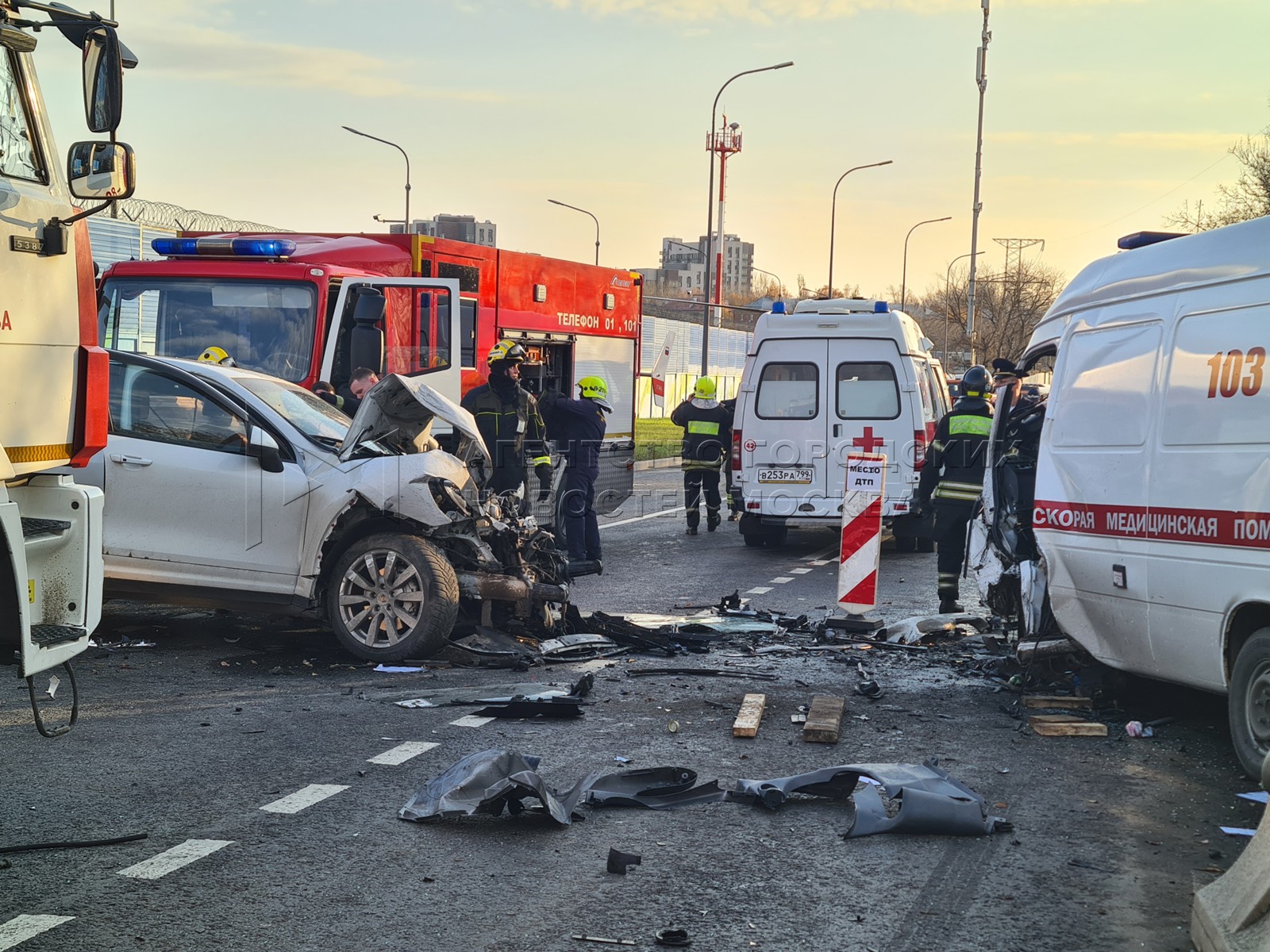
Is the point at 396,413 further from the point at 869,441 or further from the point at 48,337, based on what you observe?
the point at 869,441

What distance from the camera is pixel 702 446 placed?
17.0m

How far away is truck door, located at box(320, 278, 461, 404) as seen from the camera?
461 inches

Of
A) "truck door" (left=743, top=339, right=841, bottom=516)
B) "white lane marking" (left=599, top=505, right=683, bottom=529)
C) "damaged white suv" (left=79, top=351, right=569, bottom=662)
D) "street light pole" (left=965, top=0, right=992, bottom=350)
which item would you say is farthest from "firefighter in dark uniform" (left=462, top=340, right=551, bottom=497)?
"street light pole" (left=965, top=0, right=992, bottom=350)

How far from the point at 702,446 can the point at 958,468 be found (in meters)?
6.17

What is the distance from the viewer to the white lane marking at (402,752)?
19.6 ft

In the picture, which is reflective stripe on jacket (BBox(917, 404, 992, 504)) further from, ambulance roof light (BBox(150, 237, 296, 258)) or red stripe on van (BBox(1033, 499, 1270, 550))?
ambulance roof light (BBox(150, 237, 296, 258))

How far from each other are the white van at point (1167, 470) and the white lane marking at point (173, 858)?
4.13 metres

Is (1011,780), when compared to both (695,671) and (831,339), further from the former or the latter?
(831,339)

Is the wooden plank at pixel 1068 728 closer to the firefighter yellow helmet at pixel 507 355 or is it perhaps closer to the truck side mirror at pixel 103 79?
the truck side mirror at pixel 103 79

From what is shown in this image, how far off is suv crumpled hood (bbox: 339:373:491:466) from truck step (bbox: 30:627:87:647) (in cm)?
375

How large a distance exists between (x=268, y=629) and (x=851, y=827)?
18.0 ft

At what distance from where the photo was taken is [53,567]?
15.7 ft

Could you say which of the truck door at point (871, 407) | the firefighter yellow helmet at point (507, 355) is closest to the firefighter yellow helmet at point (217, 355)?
the firefighter yellow helmet at point (507, 355)

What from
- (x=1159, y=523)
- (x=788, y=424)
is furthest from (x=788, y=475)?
(x=1159, y=523)
